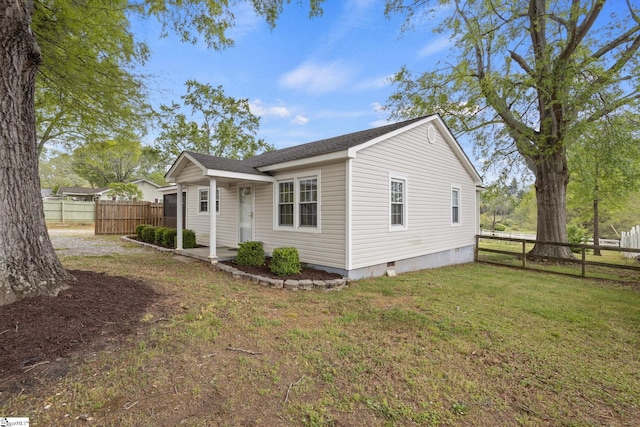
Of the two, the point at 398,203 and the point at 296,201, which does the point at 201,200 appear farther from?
the point at 398,203

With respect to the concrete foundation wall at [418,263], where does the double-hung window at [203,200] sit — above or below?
above

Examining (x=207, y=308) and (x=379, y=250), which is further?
(x=379, y=250)

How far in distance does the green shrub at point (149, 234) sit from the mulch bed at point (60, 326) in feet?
27.9

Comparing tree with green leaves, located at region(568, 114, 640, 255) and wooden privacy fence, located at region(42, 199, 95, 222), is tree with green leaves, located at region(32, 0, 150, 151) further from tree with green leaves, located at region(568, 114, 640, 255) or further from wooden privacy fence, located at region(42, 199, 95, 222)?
wooden privacy fence, located at region(42, 199, 95, 222)

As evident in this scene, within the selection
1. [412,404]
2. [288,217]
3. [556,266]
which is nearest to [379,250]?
[288,217]

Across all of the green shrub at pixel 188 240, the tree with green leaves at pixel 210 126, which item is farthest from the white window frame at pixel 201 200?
the tree with green leaves at pixel 210 126

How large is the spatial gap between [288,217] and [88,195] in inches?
1391

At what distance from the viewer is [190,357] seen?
9.56 ft

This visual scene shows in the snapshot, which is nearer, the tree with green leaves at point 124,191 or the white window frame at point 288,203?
the white window frame at point 288,203

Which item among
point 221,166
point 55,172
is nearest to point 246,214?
point 221,166

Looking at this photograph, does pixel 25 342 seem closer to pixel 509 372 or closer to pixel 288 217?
pixel 509 372

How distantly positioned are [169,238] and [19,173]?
774cm

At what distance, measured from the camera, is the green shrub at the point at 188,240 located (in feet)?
34.1

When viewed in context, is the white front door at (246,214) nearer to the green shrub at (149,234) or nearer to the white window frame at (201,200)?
the white window frame at (201,200)
